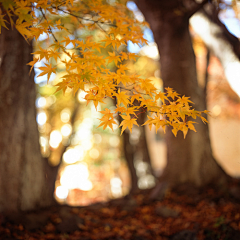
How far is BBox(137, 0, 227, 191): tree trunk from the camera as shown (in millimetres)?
5473

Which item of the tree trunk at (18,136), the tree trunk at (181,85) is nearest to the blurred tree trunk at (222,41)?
the tree trunk at (181,85)

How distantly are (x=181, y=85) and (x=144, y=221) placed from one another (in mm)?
3434

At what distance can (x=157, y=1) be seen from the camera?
545 centimetres

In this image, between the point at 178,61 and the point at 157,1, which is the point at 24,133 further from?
the point at 157,1

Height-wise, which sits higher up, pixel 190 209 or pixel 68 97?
pixel 68 97

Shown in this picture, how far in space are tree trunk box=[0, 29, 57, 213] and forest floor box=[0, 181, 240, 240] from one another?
1.25 ft

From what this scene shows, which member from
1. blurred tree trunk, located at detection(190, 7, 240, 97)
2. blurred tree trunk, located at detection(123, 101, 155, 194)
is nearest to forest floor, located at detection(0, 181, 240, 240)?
blurred tree trunk, located at detection(190, 7, 240, 97)

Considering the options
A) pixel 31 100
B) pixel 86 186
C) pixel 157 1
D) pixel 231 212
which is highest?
pixel 157 1

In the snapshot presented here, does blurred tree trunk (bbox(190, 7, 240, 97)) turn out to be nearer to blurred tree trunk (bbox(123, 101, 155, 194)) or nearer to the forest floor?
the forest floor

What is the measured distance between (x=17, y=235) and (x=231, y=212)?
411cm

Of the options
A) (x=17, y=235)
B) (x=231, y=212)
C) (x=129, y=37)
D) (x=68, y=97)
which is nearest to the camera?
(x=129, y=37)

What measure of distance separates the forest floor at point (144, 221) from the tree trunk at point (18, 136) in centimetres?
38

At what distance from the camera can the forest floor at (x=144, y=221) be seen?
3.87 m

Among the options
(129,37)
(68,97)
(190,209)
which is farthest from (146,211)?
(68,97)
